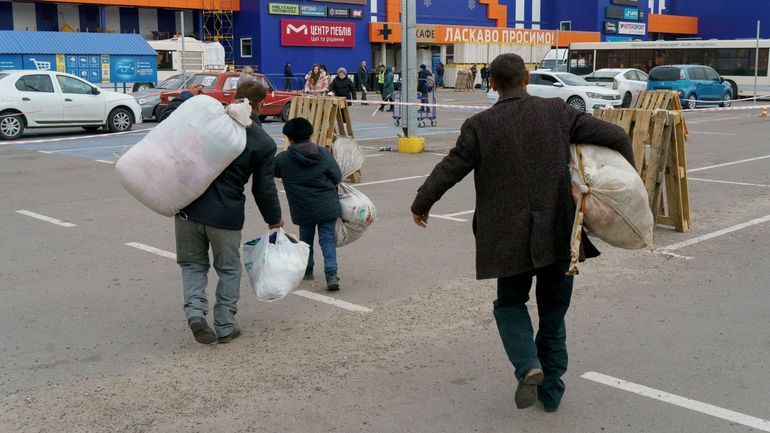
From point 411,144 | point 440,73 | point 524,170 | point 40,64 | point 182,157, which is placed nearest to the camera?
point 524,170

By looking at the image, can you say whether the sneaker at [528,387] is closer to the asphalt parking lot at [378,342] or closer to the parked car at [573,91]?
the asphalt parking lot at [378,342]

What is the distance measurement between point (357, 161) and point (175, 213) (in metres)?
3.52

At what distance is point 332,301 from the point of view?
6621mm

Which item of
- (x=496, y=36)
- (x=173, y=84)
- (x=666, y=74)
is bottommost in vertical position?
(x=173, y=84)

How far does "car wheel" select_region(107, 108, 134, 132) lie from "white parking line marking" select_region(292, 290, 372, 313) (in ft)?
50.7

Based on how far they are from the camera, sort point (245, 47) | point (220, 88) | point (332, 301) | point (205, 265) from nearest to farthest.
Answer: point (205, 265) < point (332, 301) < point (220, 88) < point (245, 47)

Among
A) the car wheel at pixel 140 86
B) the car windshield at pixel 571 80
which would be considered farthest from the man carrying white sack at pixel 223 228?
the car wheel at pixel 140 86

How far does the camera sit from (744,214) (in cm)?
1015

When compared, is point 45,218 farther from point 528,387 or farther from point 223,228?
point 528,387

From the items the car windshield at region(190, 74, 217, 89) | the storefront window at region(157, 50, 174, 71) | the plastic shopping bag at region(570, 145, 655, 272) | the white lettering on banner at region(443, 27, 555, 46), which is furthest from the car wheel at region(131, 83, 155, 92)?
the plastic shopping bag at region(570, 145, 655, 272)

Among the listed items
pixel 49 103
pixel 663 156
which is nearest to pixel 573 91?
pixel 49 103

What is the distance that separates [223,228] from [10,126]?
1573 centimetres

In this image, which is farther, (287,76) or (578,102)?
(287,76)

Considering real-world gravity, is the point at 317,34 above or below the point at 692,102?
above
